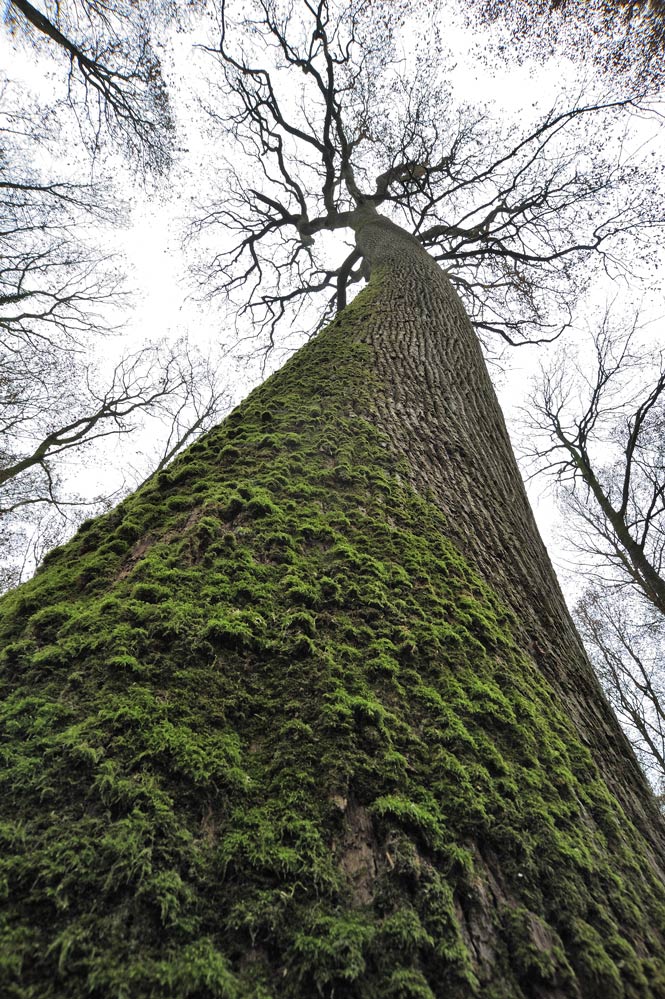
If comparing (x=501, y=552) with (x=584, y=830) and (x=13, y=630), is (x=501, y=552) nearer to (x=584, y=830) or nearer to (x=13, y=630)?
(x=584, y=830)

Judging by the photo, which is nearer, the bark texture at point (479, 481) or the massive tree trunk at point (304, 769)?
the massive tree trunk at point (304, 769)

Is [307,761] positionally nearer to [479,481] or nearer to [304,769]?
[304,769]

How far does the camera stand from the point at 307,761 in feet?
3.11

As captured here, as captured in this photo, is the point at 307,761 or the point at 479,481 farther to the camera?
the point at 479,481

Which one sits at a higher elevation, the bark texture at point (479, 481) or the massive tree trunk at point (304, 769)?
the bark texture at point (479, 481)

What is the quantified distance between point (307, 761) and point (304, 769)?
0.06 ft

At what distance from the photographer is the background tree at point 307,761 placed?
0.68 meters

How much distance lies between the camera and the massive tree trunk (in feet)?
2.20

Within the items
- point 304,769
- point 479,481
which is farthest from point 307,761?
point 479,481

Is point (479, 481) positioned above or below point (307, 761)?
above

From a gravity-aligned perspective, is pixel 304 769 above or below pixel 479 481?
below

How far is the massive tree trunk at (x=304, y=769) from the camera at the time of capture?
671 millimetres

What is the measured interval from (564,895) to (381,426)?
74.3 inches

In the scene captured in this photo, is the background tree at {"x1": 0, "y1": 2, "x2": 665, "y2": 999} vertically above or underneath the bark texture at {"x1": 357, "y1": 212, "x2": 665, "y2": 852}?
underneath
